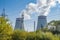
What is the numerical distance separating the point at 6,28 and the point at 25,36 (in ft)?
13.7

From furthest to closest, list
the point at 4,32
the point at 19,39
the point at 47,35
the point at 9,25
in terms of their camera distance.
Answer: the point at 47,35
the point at 19,39
the point at 9,25
the point at 4,32

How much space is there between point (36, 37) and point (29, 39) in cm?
85

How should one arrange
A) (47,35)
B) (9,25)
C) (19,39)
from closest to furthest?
(9,25) → (19,39) → (47,35)

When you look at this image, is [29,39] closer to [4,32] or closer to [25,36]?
[25,36]

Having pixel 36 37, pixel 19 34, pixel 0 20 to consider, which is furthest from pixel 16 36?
pixel 0 20

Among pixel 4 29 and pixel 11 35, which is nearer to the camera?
pixel 4 29

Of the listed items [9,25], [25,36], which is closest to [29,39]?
[25,36]

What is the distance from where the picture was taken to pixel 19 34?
63.9 feet

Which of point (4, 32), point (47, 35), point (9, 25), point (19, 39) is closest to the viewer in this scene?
point (4, 32)

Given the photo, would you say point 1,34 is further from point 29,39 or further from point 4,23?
point 29,39

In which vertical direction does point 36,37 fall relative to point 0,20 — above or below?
below

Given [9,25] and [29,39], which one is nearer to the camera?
[9,25]

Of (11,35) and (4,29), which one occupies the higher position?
(4,29)

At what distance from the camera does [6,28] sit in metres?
15.8
